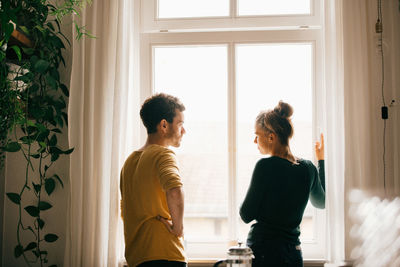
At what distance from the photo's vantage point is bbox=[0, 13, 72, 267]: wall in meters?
2.43

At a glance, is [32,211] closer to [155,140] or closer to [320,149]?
[155,140]

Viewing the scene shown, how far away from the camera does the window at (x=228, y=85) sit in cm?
253

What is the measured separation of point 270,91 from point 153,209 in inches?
46.7

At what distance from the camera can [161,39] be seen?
8.54 ft

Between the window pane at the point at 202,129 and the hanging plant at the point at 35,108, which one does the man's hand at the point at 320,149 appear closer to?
the window pane at the point at 202,129

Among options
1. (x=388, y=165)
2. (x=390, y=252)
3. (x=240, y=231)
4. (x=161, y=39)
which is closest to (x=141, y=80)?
(x=161, y=39)

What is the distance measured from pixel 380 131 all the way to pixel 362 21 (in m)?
0.60

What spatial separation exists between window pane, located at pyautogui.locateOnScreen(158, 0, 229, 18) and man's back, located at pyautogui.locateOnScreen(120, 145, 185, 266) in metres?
1.18

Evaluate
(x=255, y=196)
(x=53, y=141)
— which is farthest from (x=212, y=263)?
(x=53, y=141)

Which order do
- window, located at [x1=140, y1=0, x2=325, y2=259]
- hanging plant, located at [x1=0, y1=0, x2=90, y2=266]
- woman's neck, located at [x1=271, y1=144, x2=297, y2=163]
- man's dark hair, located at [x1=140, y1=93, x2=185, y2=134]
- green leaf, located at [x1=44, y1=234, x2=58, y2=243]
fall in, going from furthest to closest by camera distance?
window, located at [x1=140, y1=0, x2=325, y2=259] < green leaf, located at [x1=44, y1=234, x2=58, y2=243] < hanging plant, located at [x1=0, y1=0, x2=90, y2=266] < woman's neck, located at [x1=271, y1=144, x2=297, y2=163] < man's dark hair, located at [x1=140, y1=93, x2=185, y2=134]

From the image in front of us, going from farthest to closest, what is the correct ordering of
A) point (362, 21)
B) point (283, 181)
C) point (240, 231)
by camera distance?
1. point (240, 231)
2. point (362, 21)
3. point (283, 181)

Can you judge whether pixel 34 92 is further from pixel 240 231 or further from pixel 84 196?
pixel 240 231

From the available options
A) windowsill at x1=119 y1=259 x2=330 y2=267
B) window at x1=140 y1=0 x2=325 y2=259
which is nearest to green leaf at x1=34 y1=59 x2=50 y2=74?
window at x1=140 y1=0 x2=325 y2=259

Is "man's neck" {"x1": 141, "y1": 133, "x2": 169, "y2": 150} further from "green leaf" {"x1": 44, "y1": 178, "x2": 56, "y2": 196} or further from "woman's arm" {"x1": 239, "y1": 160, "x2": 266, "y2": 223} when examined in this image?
"green leaf" {"x1": 44, "y1": 178, "x2": 56, "y2": 196}
